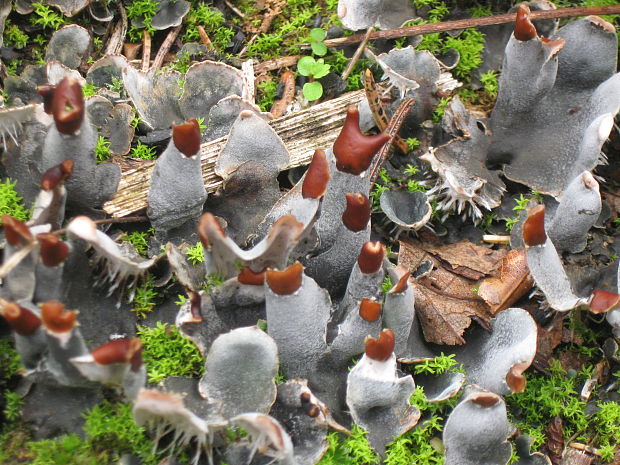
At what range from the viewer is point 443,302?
7.45ft

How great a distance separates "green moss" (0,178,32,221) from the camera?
2115mm

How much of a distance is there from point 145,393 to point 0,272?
57cm

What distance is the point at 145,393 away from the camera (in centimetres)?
149

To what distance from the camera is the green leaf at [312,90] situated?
272cm

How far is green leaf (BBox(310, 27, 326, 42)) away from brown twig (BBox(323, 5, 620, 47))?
3 cm

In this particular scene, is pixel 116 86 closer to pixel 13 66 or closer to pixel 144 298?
pixel 13 66

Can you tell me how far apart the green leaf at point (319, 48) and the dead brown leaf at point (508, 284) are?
1.25 metres

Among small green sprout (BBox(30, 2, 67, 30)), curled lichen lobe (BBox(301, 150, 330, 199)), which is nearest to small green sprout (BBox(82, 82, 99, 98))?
small green sprout (BBox(30, 2, 67, 30))

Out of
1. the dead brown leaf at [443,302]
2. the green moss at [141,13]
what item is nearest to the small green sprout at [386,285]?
the dead brown leaf at [443,302]

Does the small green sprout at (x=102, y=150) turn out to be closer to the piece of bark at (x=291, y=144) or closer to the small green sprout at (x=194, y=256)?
the piece of bark at (x=291, y=144)

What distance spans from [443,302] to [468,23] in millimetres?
1369

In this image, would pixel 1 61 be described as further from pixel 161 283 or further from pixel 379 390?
pixel 379 390

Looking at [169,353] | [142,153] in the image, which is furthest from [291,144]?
[169,353]

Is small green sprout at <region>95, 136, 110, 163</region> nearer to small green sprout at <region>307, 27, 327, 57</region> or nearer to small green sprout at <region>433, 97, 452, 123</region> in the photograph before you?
small green sprout at <region>307, 27, 327, 57</region>
